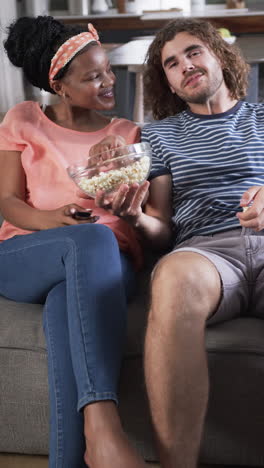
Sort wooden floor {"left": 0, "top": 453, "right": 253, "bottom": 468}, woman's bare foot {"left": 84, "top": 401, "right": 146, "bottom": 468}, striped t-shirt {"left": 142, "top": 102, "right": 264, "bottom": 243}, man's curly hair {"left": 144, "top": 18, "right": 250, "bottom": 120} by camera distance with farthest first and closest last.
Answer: man's curly hair {"left": 144, "top": 18, "right": 250, "bottom": 120} < striped t-shirt {"left": 142, "top": 102, "right": 264, "bottom": 243} < wooden floor {"left": 0, "top": 453, "right": 253, "bottom": 468} < woman's bare foot {"left": 84, "top": 401, "right": 146, "bottom": 468}

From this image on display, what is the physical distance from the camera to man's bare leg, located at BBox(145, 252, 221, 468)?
1.18 metres

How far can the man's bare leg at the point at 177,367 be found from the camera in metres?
1.18

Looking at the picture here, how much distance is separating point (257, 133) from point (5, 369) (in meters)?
0.88

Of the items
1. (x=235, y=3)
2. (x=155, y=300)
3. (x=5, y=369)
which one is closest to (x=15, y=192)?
(x=5, y=369)

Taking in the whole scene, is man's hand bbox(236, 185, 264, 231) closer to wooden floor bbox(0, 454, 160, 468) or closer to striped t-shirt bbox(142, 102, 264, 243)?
striped t-shirt bbox(142, 102, 264, 243)

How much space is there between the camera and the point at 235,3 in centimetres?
500

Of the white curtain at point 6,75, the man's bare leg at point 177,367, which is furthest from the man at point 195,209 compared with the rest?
the white curtain at point 6,75

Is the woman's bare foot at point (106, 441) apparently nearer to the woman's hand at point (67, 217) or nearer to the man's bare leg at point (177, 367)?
the man's bare leg at point (177, 367)

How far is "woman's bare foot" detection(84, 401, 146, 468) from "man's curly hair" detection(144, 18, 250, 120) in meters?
1.02

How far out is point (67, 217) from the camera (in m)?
1.49

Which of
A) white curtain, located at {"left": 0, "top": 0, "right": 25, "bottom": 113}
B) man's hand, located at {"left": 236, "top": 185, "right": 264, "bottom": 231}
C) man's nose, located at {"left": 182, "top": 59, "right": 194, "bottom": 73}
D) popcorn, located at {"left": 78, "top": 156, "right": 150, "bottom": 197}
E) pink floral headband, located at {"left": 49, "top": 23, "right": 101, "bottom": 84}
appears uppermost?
pink floral headband, located at {"left": 49, "top": 23, "right": 101, "bottom": 84}

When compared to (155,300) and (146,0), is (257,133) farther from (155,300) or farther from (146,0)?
(146,0)

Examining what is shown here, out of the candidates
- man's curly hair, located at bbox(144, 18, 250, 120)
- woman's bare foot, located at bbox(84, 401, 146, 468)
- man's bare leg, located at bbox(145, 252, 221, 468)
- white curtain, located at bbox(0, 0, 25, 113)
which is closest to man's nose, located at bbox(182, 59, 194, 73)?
man's curly hair, located at bbox(144, 18, 250, 120)

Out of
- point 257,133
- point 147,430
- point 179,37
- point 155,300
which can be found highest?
point 179,37
